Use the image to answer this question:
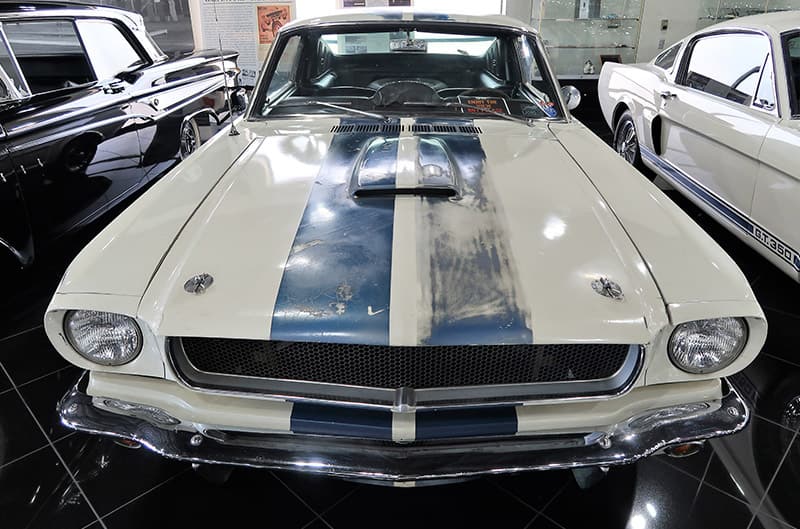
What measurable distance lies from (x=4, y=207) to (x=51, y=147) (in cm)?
44

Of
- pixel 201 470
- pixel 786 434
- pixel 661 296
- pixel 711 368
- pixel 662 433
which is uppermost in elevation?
pixel 661 296

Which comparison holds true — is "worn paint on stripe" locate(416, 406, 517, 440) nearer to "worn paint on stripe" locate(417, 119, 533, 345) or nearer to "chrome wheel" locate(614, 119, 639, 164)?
"worn paint on stripe" locate(417, 119, 533, 345)

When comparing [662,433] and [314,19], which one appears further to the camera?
[314,19]

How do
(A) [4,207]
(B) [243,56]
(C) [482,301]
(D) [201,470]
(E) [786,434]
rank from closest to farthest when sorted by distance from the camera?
(C) [482,301], (D) [201,470], (E) [786,434], (A) [4,207], (B) [243,56]

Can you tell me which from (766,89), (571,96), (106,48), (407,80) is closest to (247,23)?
(106,48)

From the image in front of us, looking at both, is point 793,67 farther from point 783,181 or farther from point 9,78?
point 9,78

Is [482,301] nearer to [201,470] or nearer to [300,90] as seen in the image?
[201,470]

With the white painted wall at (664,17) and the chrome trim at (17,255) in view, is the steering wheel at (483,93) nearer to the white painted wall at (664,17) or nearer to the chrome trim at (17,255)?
the chrome trim at (17,255)

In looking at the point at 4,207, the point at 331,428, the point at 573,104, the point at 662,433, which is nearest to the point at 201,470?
the point at 331,428

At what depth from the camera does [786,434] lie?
82.4 inches

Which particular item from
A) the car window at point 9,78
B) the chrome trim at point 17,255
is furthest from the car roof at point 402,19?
the chrome trim at point 17,255

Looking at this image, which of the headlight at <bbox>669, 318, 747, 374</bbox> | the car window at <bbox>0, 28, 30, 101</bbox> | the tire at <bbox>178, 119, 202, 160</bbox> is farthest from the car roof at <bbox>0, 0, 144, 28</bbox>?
the headlight at <bbox>669, 318, 747, 374</bbox>

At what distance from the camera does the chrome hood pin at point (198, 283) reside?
1396mm

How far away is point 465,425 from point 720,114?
2.74 metres
